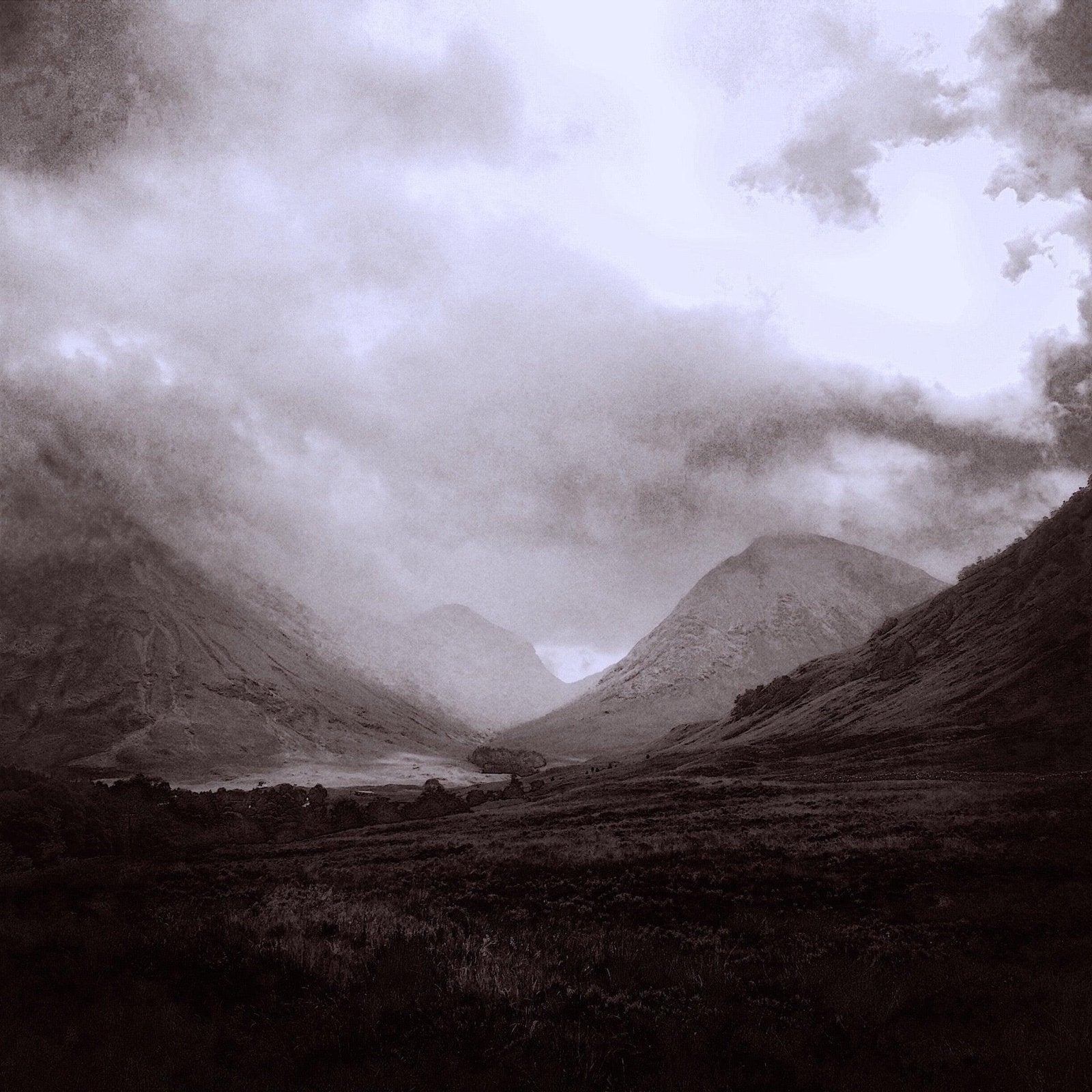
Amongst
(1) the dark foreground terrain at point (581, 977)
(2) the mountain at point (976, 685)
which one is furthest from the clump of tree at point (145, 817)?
(2) the mountain at point (976, 685)

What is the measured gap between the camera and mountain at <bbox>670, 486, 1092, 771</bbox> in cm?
6812

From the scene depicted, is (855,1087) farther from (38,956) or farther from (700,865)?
(700,865)

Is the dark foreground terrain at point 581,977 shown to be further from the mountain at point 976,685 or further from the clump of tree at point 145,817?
the mountain at point 976,685

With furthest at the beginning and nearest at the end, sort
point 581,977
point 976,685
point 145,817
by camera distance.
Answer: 1. point 976,685
2. point 145,817
3. point 581,977

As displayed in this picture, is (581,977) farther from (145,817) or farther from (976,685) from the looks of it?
(976,685)

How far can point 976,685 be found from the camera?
8288cm

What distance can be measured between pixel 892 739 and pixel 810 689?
54.4 meters

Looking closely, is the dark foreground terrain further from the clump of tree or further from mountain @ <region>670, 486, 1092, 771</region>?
mountain @ <region>670, 486, 1092, 771</region>

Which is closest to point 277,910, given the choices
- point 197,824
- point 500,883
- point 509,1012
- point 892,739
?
point 509,1012

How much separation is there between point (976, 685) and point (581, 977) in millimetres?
88066

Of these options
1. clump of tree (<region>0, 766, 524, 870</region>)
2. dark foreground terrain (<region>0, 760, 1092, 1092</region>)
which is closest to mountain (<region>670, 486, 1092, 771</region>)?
clump of tree (<region>0, 766, 524, 870</region>)

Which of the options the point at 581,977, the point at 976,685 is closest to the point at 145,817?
the point at 581,977

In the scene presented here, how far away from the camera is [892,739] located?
265 ft

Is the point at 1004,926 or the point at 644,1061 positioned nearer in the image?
the point at 644,1061
